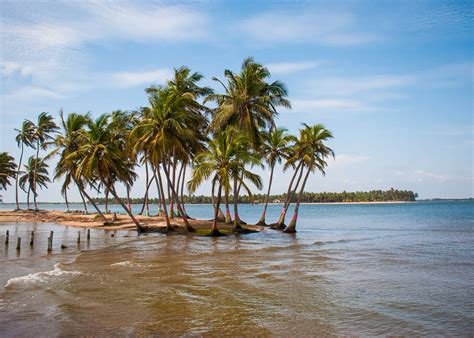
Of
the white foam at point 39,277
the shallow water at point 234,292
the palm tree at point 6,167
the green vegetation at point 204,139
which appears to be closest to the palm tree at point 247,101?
the green vegetation at point 204,139

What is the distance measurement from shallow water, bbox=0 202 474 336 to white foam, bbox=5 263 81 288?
0.13ft

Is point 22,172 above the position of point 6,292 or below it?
above

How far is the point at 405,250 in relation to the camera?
2411 cm

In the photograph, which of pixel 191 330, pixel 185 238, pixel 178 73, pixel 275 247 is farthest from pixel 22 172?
pixel 191 330

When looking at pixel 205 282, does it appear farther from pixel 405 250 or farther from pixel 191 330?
pixel 405 250

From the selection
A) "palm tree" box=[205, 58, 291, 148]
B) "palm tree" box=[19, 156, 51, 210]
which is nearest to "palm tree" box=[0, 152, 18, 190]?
"palm tree" box=[19, 156, 51, 210]

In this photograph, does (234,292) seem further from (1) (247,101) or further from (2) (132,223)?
(2) (132,223)

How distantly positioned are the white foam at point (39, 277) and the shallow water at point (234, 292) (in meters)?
0.04

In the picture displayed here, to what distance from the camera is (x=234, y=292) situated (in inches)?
497

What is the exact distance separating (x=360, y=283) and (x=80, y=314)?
9.56 metres

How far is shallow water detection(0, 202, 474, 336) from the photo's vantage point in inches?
363

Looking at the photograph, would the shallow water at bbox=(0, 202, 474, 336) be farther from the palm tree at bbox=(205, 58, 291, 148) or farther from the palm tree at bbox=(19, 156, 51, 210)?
the palm tree at bbox=(19, 156, 51, 210)

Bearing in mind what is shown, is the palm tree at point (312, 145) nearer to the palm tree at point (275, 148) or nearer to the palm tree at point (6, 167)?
the palm tree at point (275, 148)

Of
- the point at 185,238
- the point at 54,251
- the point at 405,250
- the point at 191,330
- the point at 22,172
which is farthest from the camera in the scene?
the point at 22,172
